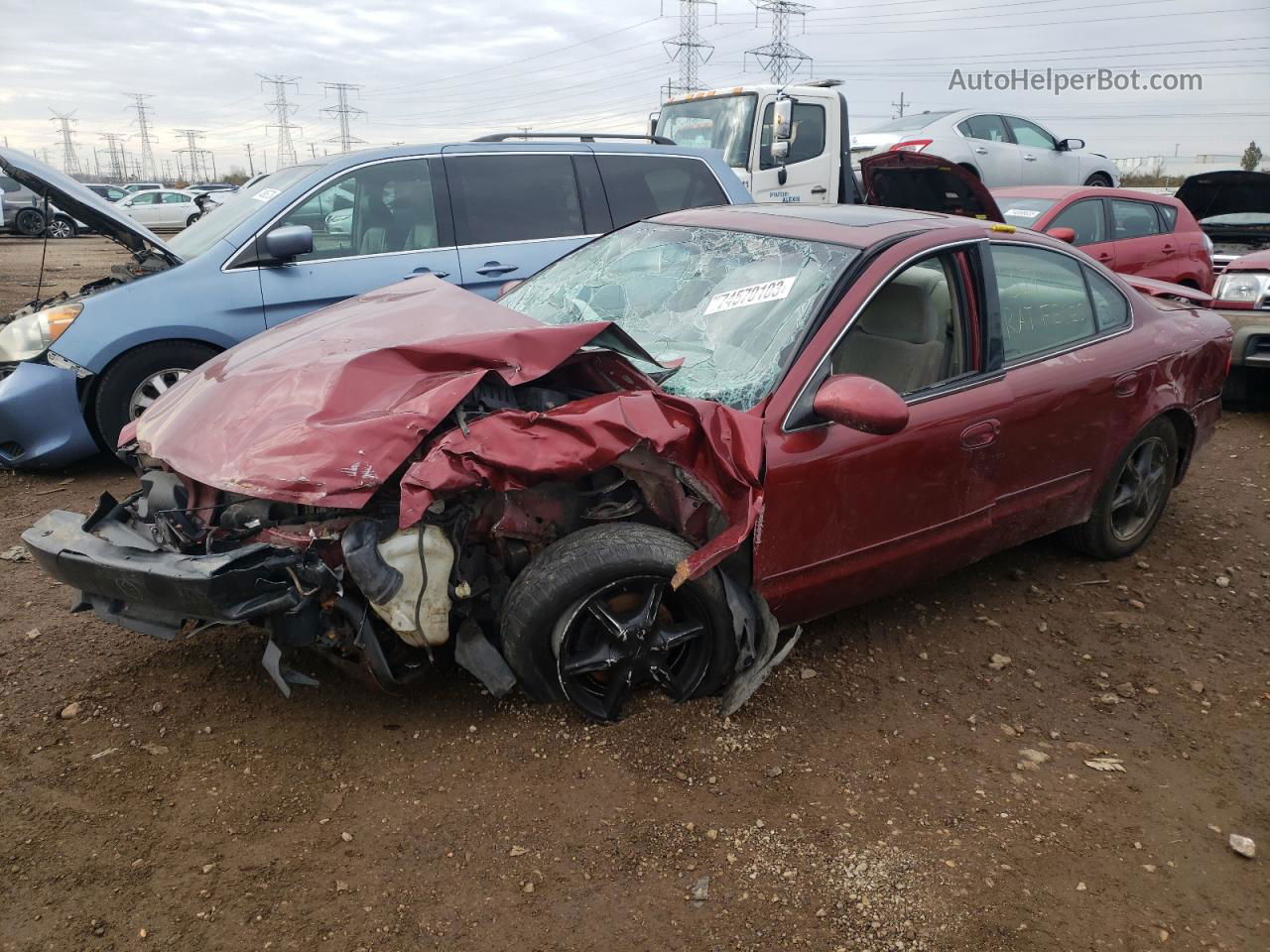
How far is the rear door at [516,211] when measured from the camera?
583 cm

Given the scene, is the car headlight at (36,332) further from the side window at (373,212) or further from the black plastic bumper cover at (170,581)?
the black plastic bumper cover at (170,581)

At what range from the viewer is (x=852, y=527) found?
306 cm

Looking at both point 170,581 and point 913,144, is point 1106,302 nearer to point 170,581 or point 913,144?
point 170,581

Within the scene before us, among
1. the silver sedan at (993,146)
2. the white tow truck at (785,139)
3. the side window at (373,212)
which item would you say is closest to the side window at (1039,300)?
the side window at (373,212)

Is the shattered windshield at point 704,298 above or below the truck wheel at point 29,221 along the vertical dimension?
below

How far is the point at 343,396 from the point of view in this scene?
8.92 feet

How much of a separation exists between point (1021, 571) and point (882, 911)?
2.39 m

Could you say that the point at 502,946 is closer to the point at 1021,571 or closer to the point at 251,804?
the point at 251,804

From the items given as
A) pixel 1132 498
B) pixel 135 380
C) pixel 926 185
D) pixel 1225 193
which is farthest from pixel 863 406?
pixel 1225 193

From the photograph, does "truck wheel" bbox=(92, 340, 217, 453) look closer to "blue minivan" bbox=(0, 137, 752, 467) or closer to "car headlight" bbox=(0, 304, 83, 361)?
"blue minivan" bbox=(0, 137, 752, 467)

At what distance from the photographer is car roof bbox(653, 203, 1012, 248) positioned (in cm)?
334

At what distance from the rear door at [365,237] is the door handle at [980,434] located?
3.52 m

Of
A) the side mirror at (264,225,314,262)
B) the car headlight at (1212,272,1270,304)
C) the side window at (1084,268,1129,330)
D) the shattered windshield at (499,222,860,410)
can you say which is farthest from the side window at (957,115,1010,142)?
the shattered windshield at (499,222,860,410)

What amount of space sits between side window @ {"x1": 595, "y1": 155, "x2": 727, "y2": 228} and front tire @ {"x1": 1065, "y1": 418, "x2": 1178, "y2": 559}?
3.37 m
